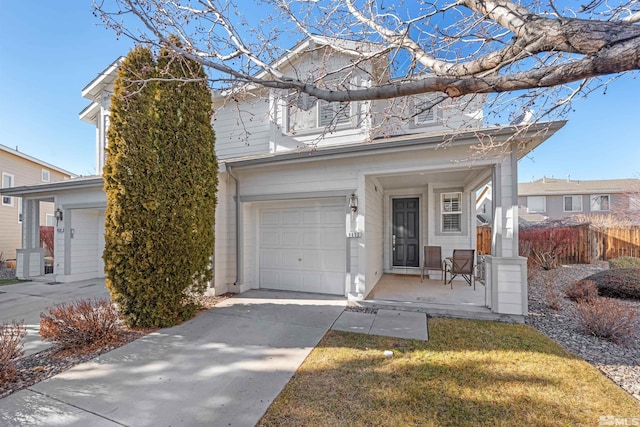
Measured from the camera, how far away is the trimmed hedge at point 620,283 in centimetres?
590

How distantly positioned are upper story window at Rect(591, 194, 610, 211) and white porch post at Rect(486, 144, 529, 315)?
23.4 m

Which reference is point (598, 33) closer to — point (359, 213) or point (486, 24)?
point (486, 24)

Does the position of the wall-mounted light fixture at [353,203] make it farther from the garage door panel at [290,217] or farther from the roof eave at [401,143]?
the garage door panel at [290,217]

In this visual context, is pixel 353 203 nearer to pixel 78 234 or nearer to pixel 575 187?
pixel 78 234

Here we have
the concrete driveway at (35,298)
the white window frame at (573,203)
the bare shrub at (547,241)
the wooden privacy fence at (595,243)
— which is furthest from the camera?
the white window frame at (573,203)

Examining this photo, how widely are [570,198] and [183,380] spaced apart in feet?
92.5

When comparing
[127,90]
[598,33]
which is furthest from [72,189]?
[598,33]

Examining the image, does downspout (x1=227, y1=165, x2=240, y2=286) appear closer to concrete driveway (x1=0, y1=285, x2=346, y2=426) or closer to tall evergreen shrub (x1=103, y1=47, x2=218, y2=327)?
tall evergreen shrub (x1=103, y1=47, x2=218, y2=327)

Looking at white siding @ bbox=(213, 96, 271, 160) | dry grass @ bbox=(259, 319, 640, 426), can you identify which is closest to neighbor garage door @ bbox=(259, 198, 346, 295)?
white siding @ bbox=(213, 96, 271, 160)

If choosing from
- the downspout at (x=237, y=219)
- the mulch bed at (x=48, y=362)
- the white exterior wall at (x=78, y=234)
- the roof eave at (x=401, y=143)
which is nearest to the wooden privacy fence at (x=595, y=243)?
the roof eave at (x=401, y=143)

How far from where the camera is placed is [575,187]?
21.0 metres

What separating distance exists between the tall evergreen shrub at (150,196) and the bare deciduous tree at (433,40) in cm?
77

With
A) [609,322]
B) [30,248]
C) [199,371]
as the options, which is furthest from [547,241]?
[30,248]

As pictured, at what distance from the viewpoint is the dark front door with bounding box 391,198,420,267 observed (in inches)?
343
